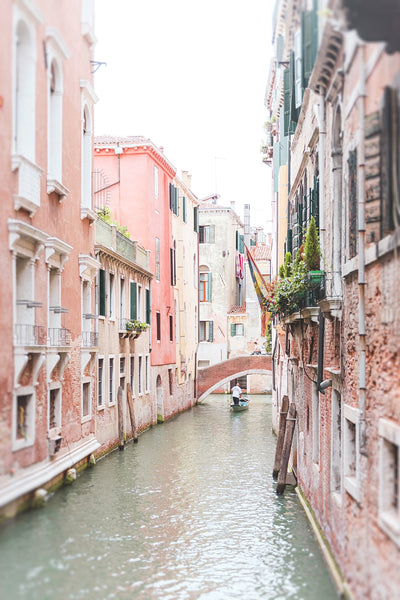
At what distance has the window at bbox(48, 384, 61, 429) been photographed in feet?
39.4

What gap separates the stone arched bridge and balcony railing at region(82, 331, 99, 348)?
1821cm

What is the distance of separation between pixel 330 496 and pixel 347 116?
411 centimetres

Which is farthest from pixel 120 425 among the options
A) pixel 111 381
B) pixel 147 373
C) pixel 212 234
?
pixel 212 234

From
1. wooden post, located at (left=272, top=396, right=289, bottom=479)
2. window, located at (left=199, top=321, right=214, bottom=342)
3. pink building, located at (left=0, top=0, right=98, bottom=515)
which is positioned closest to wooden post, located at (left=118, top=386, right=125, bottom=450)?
pink building, located at (left=0, top=0, right=98, bottom=515)

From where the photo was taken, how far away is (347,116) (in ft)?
25.3

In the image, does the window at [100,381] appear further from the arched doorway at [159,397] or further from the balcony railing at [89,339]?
the arched doorway at [159,397]

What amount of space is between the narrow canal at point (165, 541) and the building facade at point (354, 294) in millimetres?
658

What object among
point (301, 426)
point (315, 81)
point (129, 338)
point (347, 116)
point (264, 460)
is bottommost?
point (264, 460)

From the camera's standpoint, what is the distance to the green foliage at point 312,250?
392 inches

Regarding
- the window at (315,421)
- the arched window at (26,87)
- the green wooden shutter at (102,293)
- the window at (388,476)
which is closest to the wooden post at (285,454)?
the window at (315,421)

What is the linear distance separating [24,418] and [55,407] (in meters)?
1.81

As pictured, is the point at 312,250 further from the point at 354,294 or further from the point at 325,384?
the point at 354,294

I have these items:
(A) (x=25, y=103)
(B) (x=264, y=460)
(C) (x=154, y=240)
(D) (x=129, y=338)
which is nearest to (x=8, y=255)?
(A) (x=25, y=103)

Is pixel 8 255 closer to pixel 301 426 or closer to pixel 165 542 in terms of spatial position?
pixel 165 542
